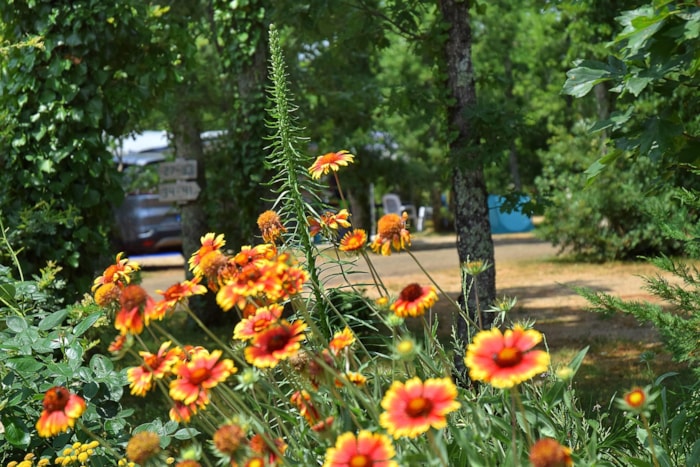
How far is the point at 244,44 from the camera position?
7.79 m

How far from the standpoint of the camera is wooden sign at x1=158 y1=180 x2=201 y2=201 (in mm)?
9312

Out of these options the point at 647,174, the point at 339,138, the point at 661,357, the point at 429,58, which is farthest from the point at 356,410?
the point at 647,174

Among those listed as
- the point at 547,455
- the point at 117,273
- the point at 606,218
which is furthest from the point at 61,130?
the point at 606,218

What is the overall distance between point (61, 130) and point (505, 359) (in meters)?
4.38

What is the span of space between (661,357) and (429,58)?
9.38 feet

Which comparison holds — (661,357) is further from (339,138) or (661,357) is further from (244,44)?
(339,138)

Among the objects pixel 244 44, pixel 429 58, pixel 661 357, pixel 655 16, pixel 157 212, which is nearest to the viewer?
pixel 655 16

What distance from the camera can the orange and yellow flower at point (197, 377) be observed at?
168cm

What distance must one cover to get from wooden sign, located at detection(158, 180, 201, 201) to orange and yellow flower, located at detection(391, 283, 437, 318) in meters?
7.71

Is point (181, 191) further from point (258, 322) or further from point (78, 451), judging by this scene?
point (258, 322)

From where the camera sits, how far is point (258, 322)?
1.82 meters

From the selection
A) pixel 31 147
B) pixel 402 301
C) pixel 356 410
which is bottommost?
pixel 356 410

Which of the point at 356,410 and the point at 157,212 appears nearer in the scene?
the point at 356,410

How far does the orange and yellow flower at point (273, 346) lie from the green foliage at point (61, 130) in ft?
12.3
